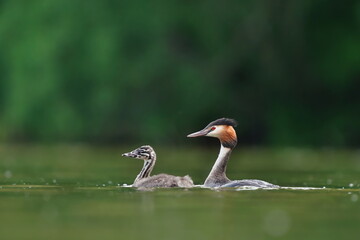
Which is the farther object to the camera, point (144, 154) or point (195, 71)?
point (195, 71)

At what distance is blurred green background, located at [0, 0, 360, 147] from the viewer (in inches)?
1344

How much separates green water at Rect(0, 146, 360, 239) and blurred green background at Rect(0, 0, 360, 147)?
11811mm

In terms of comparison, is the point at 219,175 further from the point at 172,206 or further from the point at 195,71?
the point at 195,71

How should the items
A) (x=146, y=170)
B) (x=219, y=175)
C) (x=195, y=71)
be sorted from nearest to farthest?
(x=219, y=175) < (x=146, y=170) < (x=195, y=71)

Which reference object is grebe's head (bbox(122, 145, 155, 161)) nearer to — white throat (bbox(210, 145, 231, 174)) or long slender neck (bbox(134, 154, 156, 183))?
long slender neck (bbox(134, 154, 156, 183))

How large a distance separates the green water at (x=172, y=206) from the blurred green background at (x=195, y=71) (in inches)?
465

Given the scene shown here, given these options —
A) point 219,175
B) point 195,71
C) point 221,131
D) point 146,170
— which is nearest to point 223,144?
point 221,131

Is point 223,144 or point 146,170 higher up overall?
point 223,144

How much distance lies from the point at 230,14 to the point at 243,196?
20.3 m

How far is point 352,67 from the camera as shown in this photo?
34188mm

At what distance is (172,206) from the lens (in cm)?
1266

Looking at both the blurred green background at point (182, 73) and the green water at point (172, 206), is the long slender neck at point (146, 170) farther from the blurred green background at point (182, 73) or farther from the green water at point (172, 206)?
the blurred green background at point (182, 73)

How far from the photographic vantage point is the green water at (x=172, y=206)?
1018 cm

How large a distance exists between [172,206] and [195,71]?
2180 centimetres
